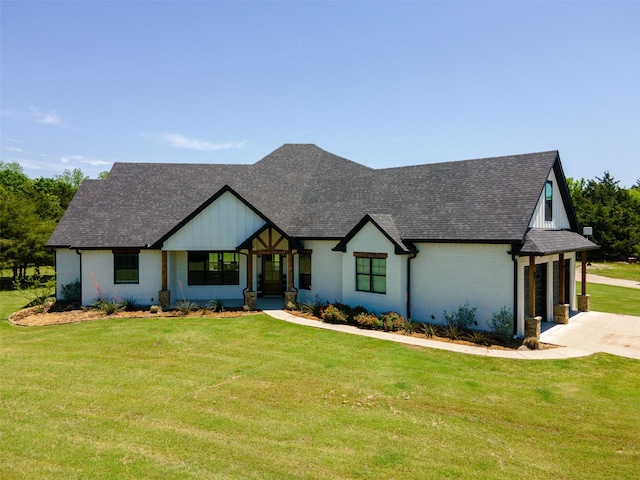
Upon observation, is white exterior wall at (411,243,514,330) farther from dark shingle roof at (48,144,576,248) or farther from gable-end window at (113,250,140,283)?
gable-end window at (113,250,140,283)

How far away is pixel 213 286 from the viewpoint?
21.2 meters

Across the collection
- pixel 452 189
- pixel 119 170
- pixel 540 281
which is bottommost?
pixel 540 281

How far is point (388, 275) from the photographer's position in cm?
1712

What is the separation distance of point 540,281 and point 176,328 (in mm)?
15515

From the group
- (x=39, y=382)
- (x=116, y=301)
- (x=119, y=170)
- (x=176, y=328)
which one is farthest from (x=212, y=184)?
(x=39, y=382)

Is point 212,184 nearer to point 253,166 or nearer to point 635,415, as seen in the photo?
point 253,166

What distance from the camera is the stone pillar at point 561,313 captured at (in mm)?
17062

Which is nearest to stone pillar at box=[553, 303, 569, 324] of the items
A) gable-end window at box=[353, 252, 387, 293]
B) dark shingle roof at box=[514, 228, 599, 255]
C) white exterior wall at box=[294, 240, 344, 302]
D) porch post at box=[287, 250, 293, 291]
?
dark shingle roof at box=[514, 228, 599, 255]

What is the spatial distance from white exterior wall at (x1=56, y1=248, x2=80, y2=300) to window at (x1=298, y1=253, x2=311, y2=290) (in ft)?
39.4

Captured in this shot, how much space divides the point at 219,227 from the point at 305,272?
505 cm

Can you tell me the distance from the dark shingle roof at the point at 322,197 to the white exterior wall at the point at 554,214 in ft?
3.62

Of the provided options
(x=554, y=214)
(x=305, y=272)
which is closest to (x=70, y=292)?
(x=305, y=272)

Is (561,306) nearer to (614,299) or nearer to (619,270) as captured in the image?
(614,299)

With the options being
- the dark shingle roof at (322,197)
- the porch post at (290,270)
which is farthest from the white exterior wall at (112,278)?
the porch post at (290,270)
